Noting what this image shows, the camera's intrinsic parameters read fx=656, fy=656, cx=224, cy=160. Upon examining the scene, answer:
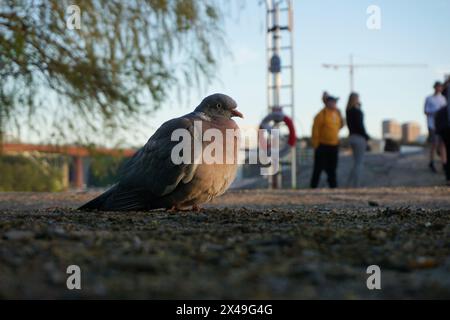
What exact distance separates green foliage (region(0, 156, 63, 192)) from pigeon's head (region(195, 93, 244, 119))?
9.02 metres

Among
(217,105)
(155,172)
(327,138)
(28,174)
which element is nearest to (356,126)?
(327,138)

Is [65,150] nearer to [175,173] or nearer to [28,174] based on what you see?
[28,174]

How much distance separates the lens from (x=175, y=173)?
520 cm

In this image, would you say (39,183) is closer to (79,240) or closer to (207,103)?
(207,103)

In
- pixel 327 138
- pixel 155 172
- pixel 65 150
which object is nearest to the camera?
pixel 155 172

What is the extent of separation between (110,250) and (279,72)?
14080 millimetres

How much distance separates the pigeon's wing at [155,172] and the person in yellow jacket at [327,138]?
25.2ft

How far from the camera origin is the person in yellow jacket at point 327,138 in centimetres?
1284

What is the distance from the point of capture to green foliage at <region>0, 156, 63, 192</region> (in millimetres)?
14026

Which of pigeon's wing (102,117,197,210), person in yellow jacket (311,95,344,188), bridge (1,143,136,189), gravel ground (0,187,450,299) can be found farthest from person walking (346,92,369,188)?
gravel ground (0,187,450,299)

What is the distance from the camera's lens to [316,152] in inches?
515

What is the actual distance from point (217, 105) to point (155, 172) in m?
0.83

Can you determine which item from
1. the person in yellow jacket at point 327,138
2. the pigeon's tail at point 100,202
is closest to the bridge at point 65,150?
the person in yellow jacket at point 327,138
